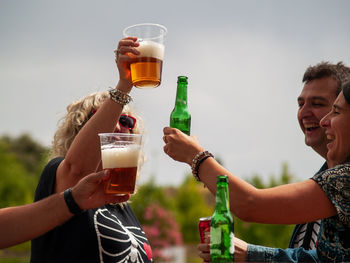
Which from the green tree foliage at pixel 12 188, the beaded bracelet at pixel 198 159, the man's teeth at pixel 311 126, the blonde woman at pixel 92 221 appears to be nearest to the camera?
the beaded bracelet at pixel 198 159

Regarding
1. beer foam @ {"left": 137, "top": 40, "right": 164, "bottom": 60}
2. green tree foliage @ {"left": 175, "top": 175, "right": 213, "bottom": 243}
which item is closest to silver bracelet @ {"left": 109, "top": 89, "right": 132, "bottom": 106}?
beer foam @ {"left": 137, "top": 40, "right": 164, "bottom": 60}

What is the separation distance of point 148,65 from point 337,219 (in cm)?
139

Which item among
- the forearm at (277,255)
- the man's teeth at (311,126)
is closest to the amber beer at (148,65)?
the forearm at (277,255)

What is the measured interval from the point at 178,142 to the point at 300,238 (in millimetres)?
1579

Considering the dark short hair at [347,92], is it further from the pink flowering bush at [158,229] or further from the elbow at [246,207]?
the pink flowering bush at [158,229]

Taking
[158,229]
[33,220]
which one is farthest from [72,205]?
[158,229]

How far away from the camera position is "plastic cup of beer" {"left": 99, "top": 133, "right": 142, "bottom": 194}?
2377 millimetres

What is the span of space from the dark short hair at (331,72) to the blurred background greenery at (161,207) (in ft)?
9.69

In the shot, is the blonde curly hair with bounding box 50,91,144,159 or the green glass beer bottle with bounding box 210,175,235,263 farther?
the blonde curly hair with bounding box 50,91,144,159

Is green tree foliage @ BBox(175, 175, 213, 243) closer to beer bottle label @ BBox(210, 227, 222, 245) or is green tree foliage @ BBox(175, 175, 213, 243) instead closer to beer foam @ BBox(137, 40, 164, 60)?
beer foam @ BBox(137, 40, 164, 60)

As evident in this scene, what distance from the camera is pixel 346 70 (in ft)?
14.1

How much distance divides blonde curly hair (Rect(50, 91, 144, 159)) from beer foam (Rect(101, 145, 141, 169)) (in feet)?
4.55

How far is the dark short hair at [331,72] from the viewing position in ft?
13.8

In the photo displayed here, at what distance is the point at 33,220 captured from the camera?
262 centimetres
